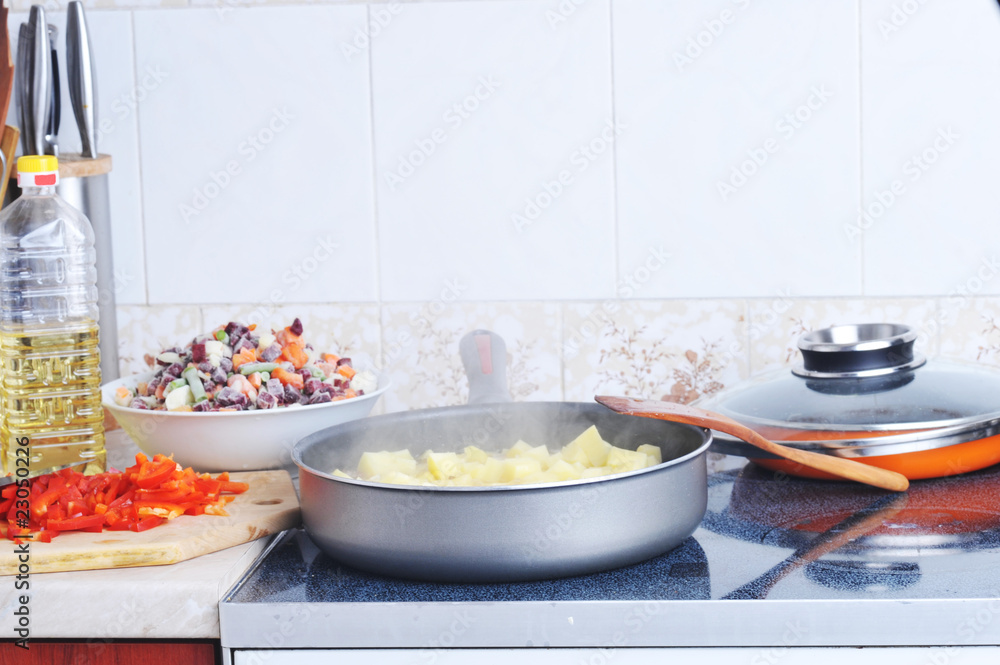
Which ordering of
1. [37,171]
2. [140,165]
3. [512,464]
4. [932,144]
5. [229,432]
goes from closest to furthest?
[512,464]
[37,171]
[229,432]
[932,144]
[140,165]

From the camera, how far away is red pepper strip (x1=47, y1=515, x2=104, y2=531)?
929 millimetres

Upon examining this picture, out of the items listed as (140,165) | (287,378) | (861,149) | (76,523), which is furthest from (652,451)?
(140,165)

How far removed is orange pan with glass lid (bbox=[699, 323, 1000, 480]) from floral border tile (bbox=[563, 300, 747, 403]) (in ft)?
0.82

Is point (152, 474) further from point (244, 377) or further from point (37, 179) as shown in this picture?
point (37, 179)

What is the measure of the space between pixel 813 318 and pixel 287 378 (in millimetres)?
809

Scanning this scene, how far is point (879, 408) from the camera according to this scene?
1102 millimetres

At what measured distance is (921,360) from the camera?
1.20 m

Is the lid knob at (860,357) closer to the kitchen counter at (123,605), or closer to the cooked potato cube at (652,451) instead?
the cooked potato cube at (652,451)

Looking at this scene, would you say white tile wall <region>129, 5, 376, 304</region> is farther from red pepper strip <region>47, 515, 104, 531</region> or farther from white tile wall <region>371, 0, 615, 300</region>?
red pepper strip <region>47, 515, 104, 531</region>

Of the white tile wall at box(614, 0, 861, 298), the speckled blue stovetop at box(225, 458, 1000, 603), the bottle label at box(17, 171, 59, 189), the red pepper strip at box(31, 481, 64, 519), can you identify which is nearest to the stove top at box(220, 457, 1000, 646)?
the speckled blue stovetop at box(225, 458, 1000, 603)

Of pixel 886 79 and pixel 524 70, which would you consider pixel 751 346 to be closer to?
pixel 886 79

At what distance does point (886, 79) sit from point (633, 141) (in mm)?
384

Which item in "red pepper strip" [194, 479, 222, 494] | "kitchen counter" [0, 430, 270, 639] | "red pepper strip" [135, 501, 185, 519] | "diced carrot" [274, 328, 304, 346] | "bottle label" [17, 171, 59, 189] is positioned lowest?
"kitchen counter" [0, 430, 270, 639]

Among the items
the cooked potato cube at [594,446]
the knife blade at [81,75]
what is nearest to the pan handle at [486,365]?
the cooked potato cube at [594,446]
